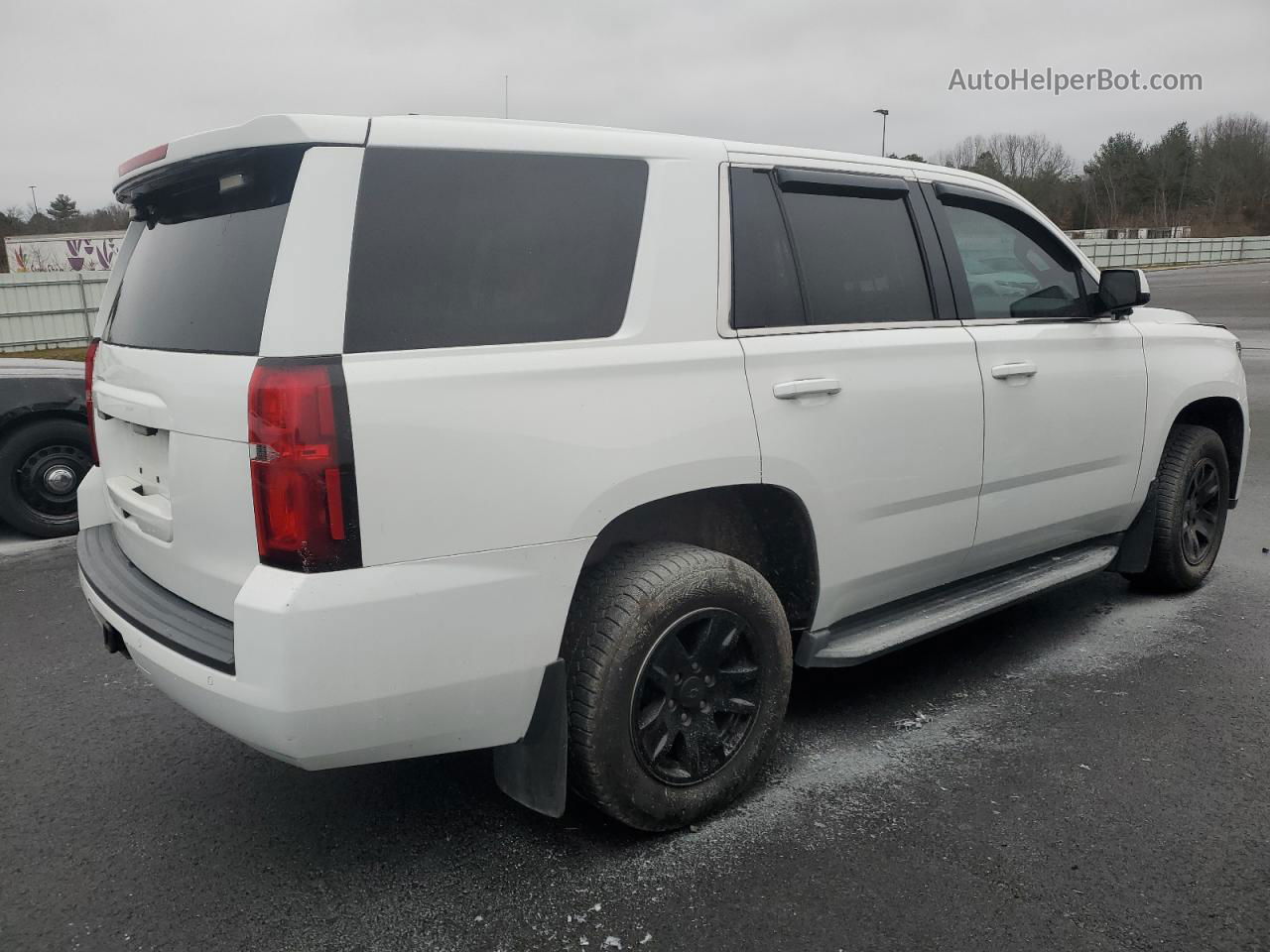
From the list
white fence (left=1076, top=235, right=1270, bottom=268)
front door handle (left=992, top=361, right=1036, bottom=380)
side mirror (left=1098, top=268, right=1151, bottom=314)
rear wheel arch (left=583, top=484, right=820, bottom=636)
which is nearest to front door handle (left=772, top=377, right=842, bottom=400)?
rear wheel arch (left=583, top=484, right=820, bottom=636)

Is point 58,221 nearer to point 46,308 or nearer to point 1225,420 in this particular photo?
point 46,308

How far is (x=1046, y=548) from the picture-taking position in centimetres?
417

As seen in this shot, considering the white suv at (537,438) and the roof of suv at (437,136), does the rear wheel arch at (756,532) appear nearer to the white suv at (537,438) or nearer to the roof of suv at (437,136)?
the white suv at (537,438)

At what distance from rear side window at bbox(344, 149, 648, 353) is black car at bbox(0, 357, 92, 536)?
199 inches

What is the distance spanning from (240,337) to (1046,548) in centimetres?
327

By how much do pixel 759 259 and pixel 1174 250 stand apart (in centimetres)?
7066

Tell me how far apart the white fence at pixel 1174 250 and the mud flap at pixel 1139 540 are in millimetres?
54004

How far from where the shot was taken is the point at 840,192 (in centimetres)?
335

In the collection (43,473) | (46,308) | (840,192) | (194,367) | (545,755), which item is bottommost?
(545,755)

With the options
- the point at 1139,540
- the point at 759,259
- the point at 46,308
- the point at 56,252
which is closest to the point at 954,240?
the point at 759,259

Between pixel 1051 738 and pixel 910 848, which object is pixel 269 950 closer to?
pixel 910 848

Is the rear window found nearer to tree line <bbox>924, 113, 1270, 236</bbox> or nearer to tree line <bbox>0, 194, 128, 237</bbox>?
tree line <bbox>0, 194, 128, 237</bbox>

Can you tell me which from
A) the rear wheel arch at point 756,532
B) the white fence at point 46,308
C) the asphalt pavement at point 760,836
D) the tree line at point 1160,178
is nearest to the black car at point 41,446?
the asphalt pavement at point 760,836

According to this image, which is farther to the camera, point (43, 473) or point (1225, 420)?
point (43, 473)
